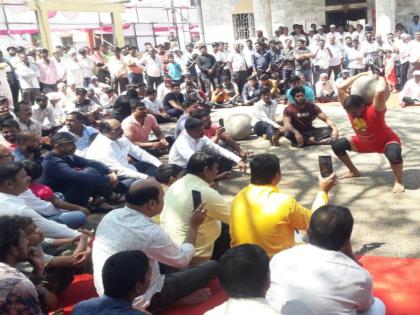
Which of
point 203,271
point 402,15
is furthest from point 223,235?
point 402,15

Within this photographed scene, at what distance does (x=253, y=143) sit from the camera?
27.0 feet

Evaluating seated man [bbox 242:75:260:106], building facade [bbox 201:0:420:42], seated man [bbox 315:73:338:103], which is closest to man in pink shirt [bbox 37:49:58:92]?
seated man [bbox 242:75:260:106]

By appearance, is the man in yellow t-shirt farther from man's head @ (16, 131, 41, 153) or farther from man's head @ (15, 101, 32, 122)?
man's head @ (15, 101, 32, 122)

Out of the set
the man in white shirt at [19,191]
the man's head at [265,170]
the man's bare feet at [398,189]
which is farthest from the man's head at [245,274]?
the man's bare feet at [398,189]

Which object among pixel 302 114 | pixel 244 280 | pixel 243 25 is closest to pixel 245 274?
pixel 244 280

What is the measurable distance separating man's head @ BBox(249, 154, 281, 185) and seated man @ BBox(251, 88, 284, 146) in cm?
459

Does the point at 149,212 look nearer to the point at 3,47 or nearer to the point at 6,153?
the point at 6,153

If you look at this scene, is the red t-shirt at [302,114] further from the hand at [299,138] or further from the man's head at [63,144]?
the man's head at [63,144]

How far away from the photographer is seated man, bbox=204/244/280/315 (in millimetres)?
1983

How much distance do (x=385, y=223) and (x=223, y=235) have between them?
5.43 feet

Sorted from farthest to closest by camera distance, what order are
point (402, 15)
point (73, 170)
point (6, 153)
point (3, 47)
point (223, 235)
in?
point (3, 47), point (402, 15), point (73, 170), point (6, 153), point (223, 235)

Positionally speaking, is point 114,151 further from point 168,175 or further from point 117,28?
point 117,28

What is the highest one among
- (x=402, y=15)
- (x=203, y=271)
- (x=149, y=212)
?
(x=402, y=15)

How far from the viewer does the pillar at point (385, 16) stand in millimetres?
16234
